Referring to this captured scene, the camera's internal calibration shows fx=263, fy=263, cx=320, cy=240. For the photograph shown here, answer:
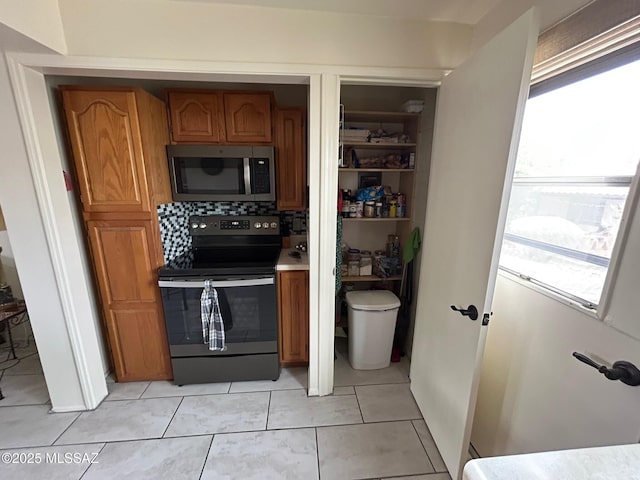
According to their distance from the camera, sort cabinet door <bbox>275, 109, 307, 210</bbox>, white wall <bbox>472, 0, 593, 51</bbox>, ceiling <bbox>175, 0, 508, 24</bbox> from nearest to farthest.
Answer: white wall <bbox>472, 0, 593, 51</bbox>
ceiling <bbox>175, 0, 508, 24</bbox>
cabinet door <bbox>275, 109, 307, 210</bbox>

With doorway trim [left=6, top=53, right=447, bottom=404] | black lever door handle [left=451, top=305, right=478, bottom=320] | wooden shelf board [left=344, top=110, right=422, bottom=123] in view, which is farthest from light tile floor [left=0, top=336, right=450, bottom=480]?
wooden shelf board [left=344, top=110, right=422, bottom=123]

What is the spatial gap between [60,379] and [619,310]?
9.26ft

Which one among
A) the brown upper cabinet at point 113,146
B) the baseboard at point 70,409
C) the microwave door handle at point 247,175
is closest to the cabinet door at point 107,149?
the brown upper cabinet at point 113,146

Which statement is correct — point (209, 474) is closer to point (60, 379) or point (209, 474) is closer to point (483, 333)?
point (60, 379)

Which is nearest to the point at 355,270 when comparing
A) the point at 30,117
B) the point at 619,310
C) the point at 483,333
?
the point at 483,333

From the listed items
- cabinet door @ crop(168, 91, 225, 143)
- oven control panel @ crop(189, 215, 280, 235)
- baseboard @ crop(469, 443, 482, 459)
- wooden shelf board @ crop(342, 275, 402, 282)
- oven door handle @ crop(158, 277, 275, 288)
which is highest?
cabinet door @ crop(168, 91, 225, 143)

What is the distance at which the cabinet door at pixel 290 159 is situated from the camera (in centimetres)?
197

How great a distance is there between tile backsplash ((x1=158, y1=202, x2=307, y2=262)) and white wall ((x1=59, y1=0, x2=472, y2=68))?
0.97m

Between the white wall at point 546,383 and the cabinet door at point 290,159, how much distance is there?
4.74 ft

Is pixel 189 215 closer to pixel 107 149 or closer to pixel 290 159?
pixel 107 149

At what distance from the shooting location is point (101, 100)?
1533 mm

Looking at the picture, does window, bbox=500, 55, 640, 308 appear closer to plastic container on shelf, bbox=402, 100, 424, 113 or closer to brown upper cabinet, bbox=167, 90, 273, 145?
plastic container on shelf, bbox=402, 100, 424, 113

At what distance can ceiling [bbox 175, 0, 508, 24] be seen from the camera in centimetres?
129

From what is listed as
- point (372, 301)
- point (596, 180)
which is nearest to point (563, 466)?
point (596, 180)
